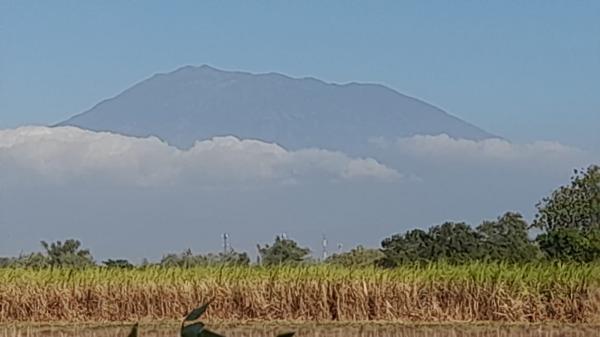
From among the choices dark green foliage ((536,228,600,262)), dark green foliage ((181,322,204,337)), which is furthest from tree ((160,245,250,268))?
dark green foliage ((181,322,204,337))

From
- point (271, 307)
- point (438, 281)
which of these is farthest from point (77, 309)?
point (438, 281)

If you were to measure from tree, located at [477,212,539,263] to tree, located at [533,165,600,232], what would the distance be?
1633 millimetres

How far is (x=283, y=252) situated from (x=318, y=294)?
2.90m

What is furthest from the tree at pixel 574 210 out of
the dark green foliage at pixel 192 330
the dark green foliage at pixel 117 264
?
the dark green foliage at pixel 192 330

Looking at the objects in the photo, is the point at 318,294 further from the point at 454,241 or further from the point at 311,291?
the point at 454,241

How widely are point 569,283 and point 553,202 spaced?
6451mm

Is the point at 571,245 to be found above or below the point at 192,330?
above

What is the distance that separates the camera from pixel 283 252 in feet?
47.8

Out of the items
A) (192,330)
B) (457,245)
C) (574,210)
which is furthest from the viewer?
(574,210)

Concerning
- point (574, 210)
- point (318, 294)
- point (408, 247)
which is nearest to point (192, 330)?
point (318, 294)

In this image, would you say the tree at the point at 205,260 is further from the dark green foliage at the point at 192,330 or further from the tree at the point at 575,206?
the dark green foliage at the point at 192,330

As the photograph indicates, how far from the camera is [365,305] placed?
11617 mm

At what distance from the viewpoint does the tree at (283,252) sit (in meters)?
14.1

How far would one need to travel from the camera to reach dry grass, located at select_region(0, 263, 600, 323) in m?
11.4
